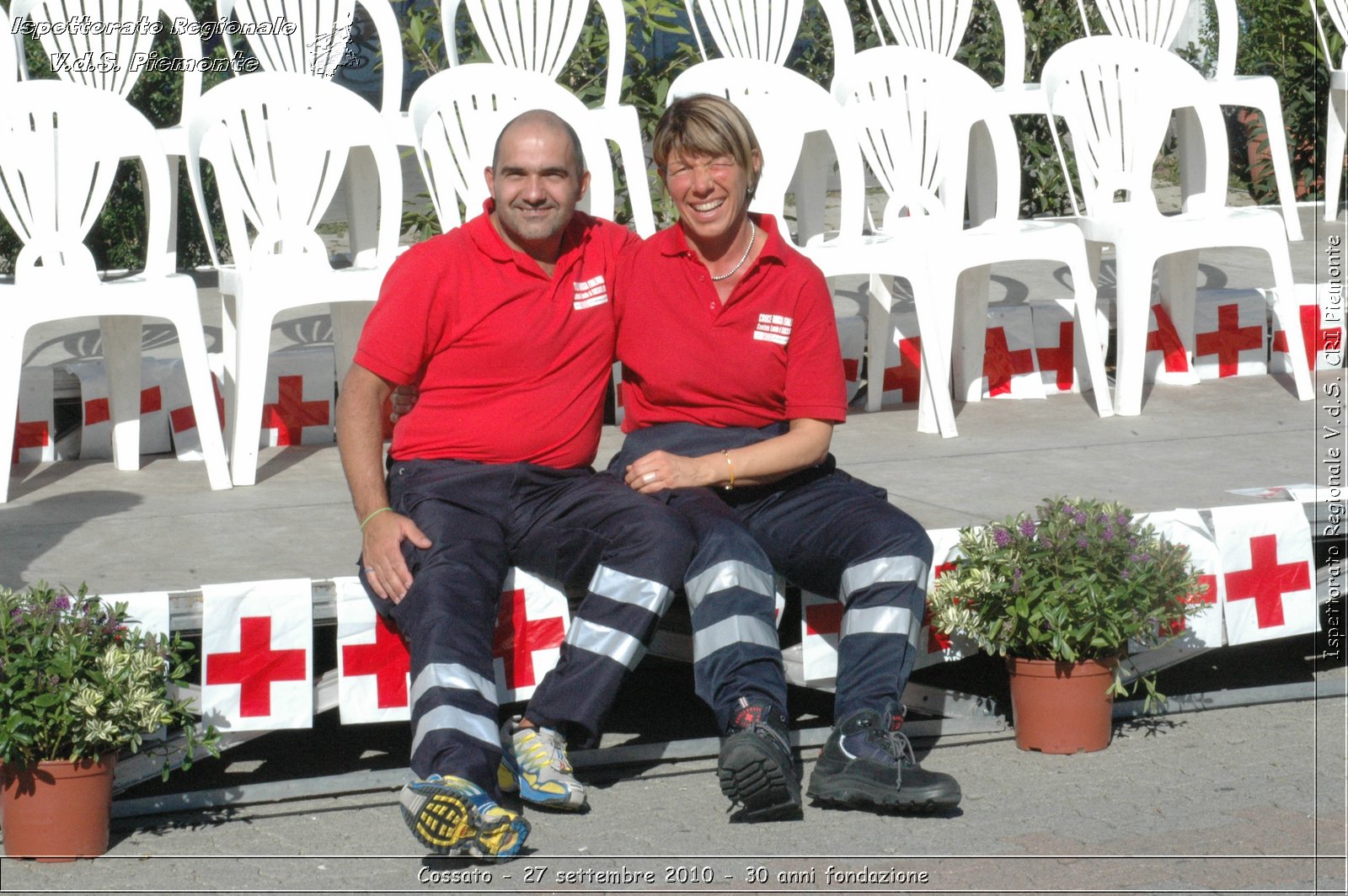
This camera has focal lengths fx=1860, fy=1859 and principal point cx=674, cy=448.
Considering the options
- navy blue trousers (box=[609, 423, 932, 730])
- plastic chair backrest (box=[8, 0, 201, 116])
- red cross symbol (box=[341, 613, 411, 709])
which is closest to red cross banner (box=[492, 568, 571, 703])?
red cross symbol (box=[341, 613, 411, 709])

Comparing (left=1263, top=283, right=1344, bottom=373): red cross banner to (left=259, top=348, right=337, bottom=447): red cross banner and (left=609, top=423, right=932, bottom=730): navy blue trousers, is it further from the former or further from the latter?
(left=259, top=348, right=337, bottom=447): red cross banner

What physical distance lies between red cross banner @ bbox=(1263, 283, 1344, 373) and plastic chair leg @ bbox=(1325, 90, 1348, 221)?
1.96m

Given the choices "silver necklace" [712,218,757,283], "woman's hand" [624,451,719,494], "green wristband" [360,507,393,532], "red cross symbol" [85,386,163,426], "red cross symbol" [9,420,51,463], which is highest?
"silver necklace" [712,218,757,283]

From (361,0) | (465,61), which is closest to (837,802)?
(361,0)

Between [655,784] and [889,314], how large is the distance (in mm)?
2633

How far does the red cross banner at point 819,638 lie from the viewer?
3.84 meters

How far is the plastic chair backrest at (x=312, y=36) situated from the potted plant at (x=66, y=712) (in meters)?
3.15

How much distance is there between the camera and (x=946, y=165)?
5.84 m

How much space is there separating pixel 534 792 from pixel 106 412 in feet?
8.13

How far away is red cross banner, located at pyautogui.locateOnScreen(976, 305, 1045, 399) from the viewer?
20.1 feet

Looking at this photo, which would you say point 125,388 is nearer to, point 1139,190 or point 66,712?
point 66,712

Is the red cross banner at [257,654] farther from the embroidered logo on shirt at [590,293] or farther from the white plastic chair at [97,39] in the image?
the white plastic chair at [97,39]

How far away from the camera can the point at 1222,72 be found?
6.98 metres

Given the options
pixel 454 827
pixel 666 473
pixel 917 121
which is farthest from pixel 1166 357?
pixel 454 827
